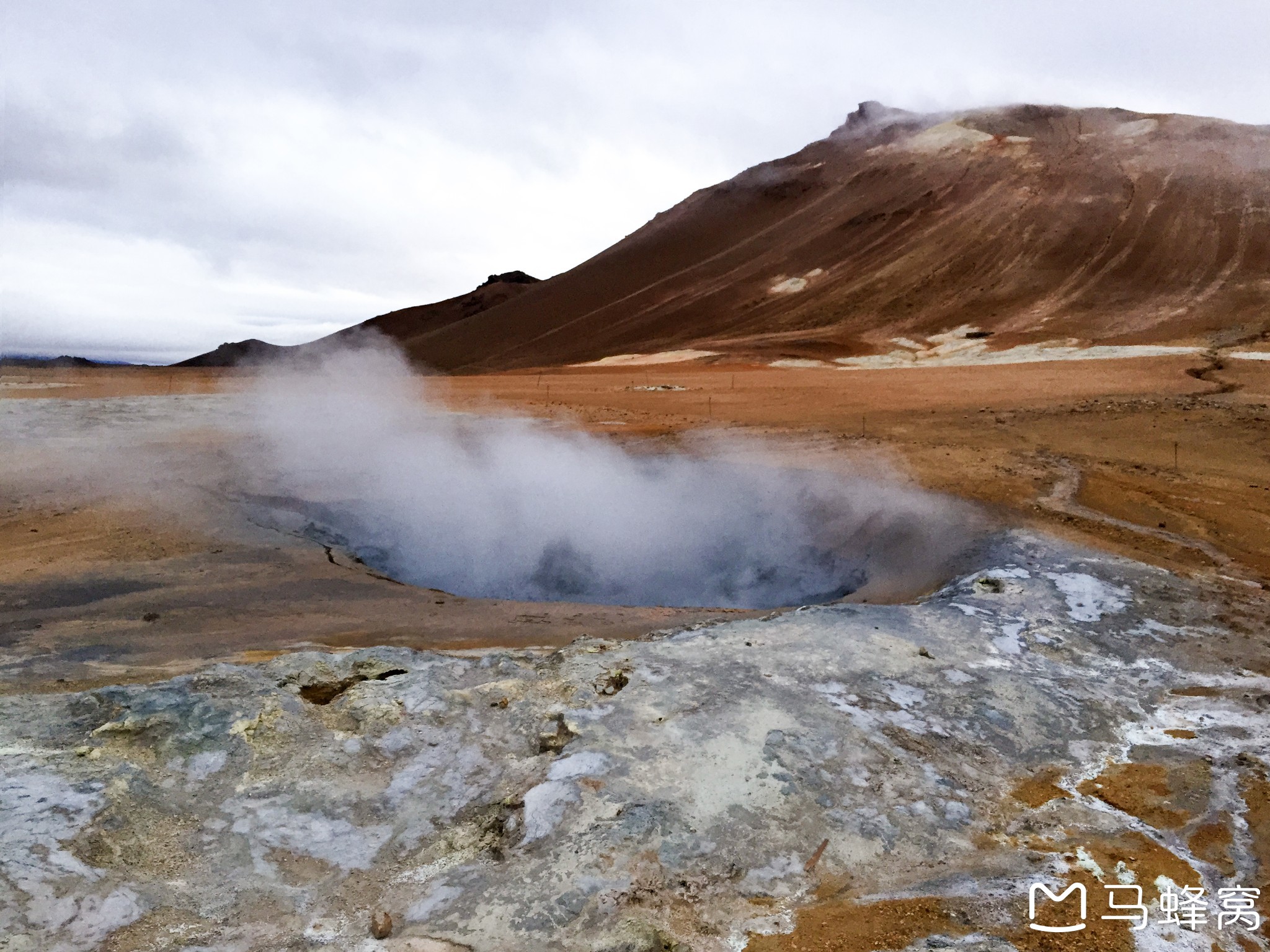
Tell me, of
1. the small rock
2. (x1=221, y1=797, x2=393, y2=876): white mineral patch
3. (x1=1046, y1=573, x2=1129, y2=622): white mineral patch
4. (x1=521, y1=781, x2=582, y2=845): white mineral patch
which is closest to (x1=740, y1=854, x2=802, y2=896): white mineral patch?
(x1=521, y1=781, x2=582, y2=845): white mineral patch

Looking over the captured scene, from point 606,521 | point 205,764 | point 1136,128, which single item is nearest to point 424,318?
point 1136,128

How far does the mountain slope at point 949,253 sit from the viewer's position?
23.6 metres

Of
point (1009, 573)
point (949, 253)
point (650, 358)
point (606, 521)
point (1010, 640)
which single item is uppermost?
point (949, 253)

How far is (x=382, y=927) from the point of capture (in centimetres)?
250

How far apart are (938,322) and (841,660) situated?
2285cm

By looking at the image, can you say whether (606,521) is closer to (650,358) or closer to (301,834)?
(301,834)

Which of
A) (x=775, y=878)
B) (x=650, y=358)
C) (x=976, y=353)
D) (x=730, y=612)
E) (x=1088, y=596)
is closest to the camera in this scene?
(x=775, y=878)

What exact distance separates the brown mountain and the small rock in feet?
70.9

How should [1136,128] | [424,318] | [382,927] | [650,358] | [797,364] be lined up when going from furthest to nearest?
[424,318] < [1136,128] < [650,358] < [797,364] < [382,927]

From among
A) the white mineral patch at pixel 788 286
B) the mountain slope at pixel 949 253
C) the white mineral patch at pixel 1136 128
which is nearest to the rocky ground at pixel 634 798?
the mountain slope at pixel 949 253

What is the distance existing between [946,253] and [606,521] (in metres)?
25.1

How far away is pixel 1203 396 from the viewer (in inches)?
482

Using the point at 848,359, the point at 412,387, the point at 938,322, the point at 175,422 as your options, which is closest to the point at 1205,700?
the point at 175,422

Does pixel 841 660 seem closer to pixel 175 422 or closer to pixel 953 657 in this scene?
pixel 953 657
